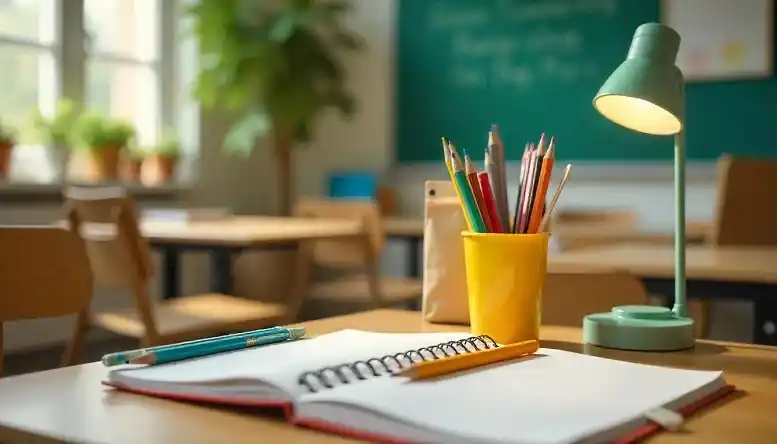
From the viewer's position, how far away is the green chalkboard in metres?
4.59

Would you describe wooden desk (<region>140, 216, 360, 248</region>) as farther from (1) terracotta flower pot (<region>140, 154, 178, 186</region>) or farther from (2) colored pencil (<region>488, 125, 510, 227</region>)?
(2) colored pencil (<region>488, 125, 510, 227</region>)

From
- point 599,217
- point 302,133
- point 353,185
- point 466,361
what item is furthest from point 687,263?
point 353,185

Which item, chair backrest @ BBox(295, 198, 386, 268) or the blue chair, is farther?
the blue chair

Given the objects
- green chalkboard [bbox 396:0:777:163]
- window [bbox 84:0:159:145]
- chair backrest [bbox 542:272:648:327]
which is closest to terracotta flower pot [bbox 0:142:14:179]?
window [bbox 84:0:159:145]

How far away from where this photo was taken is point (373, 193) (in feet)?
17.8

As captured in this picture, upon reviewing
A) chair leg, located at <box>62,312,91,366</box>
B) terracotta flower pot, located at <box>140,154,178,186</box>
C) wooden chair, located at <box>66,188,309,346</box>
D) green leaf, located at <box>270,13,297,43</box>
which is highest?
green leaf, located at <box>270,13,297,43</box>

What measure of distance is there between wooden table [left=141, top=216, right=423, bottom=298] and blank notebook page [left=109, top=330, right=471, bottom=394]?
2028mm

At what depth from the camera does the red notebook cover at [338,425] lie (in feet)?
2.15

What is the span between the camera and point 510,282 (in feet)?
3.38

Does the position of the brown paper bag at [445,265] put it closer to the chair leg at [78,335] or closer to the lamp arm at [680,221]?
the lamp arm at [680,221]

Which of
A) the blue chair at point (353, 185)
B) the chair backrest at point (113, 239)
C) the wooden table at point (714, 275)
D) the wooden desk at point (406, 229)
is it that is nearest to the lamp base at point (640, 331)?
the wooden table at point (714, 275)

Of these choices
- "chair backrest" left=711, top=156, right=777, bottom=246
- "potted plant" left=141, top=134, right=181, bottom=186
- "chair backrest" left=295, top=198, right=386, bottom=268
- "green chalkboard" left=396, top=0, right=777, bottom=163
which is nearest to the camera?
"chair backrest" left=711, top=156, right=777, bottom=246

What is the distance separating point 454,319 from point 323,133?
15.4 feet

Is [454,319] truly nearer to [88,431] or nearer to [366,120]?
[88,431]
